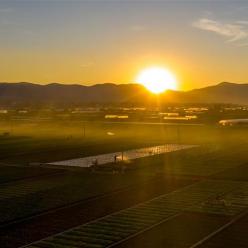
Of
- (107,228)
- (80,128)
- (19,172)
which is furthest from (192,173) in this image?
(80,128)

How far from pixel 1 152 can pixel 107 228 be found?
47075mm

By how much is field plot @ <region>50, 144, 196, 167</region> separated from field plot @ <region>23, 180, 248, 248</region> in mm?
16896

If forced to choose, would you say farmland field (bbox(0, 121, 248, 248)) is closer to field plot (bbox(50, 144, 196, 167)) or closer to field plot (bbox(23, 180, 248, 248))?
field plot (bbox(23, 180, 248, 248))

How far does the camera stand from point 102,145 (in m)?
86.6

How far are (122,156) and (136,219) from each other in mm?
31862

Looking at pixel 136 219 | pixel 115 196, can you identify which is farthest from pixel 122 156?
pixel 136 219

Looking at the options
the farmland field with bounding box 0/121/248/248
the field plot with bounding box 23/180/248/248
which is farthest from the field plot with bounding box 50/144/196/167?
the field plot with bounding box 23/180/248/248

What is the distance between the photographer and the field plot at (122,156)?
61844 mm

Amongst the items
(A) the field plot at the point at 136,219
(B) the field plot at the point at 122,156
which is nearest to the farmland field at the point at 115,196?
(A) the field plot at the point at 136,219

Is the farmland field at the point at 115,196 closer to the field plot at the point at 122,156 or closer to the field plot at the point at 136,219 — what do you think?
the field plot at the point at 136,219

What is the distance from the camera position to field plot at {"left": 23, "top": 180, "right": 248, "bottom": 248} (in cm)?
2890

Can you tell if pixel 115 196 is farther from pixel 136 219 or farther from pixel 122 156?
pixel 122 156

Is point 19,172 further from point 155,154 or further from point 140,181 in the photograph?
point 155,154

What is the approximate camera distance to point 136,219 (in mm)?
33906
